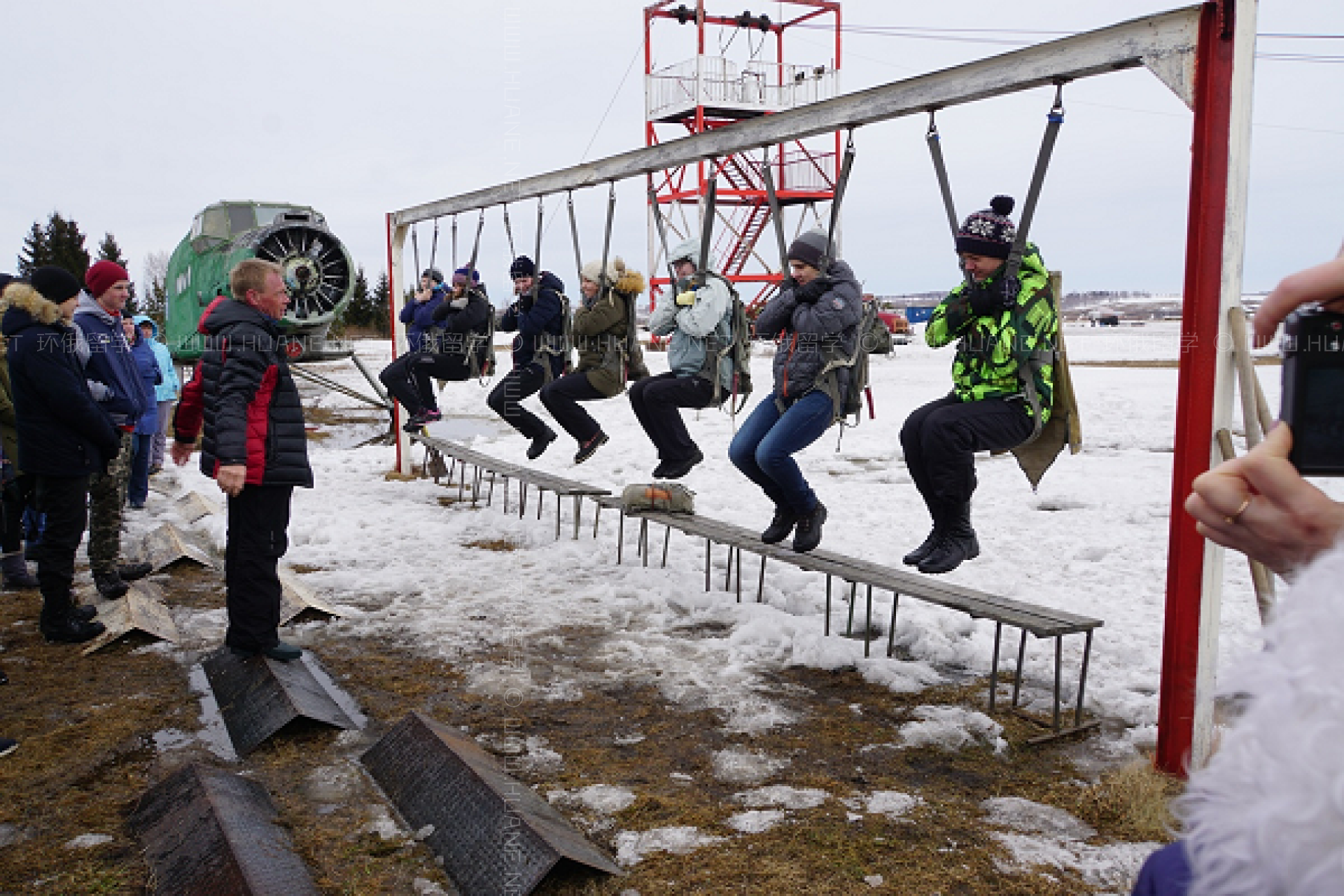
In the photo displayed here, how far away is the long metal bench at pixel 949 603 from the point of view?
462 cm

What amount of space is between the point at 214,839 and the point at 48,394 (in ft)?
11.6

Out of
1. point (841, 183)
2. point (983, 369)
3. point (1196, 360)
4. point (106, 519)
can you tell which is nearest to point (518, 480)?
point (106, 519)

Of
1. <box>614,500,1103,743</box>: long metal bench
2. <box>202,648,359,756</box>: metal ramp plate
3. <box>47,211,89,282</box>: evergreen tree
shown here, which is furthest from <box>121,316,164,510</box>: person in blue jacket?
<box>47,211,89,282</box>: evergreen tree

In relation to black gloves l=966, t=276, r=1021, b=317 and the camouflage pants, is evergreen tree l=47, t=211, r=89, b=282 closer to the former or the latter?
the camouflage pants

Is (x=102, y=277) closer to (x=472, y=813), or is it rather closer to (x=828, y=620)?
(x=472, y=813)

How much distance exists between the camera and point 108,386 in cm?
643

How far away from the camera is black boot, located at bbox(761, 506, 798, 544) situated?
20.8ft

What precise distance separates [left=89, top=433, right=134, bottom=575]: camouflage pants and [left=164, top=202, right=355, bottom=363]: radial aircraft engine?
8.55 meters

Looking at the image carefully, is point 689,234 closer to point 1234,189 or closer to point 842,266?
point 842,266

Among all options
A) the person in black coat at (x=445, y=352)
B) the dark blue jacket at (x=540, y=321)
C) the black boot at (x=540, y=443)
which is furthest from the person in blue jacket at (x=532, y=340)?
the person in black coat at (x=445, y=352)

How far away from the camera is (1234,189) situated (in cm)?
391

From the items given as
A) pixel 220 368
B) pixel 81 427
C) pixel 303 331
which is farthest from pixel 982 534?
pixel 303 331

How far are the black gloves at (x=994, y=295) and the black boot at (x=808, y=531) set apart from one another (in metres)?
1.80

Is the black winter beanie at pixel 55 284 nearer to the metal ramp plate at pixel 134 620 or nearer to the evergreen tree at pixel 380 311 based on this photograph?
the metal ramp plate at pixel 134 620
